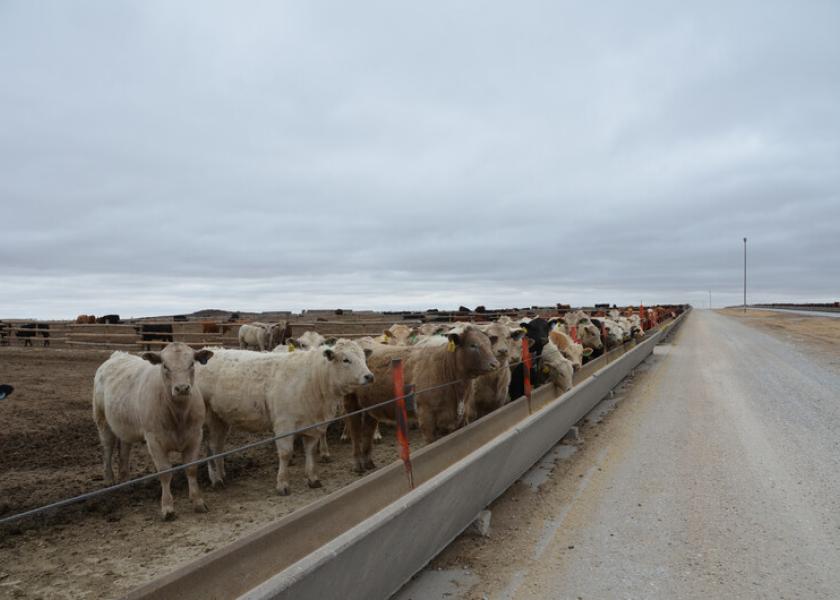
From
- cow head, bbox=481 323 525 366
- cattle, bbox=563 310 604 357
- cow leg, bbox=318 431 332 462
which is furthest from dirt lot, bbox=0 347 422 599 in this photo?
cattle, bbox=563 310 604 357

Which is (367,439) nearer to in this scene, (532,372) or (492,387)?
(492,387)

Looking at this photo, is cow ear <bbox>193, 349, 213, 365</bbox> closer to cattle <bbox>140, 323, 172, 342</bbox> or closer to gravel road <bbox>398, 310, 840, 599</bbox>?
gravel road <bbox>398, 310, 840, 599</bbox>

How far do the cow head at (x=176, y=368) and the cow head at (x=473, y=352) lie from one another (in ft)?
10.1

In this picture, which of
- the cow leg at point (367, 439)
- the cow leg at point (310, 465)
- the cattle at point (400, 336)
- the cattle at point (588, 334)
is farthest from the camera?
the cattle at point (588, 334)

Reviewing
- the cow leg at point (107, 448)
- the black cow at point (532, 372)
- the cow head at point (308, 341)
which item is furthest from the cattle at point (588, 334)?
the cow leg at point (107, 448)

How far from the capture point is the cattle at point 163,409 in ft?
18.9

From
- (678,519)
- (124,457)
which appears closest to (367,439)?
(124,457)

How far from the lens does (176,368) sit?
A: 5.79 meters

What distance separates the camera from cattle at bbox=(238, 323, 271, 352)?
20.2 metres

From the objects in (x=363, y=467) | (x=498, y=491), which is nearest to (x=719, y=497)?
(x=498, y=491)

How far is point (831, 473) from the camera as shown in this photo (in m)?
5.96

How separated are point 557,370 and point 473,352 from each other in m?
2.58

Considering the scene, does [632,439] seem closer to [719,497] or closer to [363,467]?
[719,497]

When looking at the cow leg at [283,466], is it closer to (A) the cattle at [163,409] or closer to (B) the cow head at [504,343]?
(A) the cattle at [163,409]
